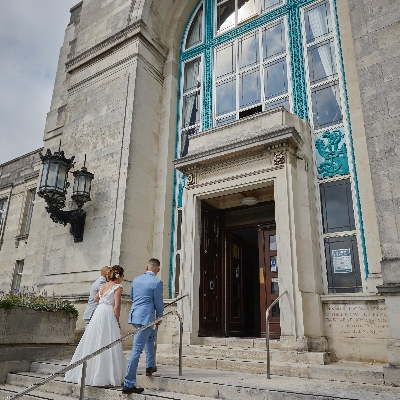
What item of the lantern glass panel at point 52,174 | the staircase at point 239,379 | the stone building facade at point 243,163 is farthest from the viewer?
the lantern glass panel at point 52,174

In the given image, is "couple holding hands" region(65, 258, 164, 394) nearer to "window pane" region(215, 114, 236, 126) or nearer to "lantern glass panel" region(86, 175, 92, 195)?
"lantern glass panel" region(86, 175, 92, 195)

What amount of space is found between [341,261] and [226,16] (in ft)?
27.0

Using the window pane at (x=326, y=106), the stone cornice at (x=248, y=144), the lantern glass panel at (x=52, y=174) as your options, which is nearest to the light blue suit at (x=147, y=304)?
the stone cornice at (x=248, y=144)

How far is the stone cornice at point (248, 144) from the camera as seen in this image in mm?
7750

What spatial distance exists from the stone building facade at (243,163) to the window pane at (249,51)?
0.12ft

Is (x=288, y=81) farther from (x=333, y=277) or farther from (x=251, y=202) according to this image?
(x=333, y=277)

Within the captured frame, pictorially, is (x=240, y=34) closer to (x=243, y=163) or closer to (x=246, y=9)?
(x=246, y=9)

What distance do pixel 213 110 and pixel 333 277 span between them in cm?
551

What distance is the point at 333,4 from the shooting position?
938 centimetres

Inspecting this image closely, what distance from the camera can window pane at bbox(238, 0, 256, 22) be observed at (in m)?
11.0

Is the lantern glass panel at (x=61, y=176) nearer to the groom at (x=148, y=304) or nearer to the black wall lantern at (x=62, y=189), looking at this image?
the black wall lantern at (x=62, y=189)

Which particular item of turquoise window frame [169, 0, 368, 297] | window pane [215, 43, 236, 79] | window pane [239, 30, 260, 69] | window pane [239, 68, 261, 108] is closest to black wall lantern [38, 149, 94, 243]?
turquoise window frame [169, 0, 368, 297]

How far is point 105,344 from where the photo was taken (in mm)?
5012

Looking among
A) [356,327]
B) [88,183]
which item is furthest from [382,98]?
[88,183]
